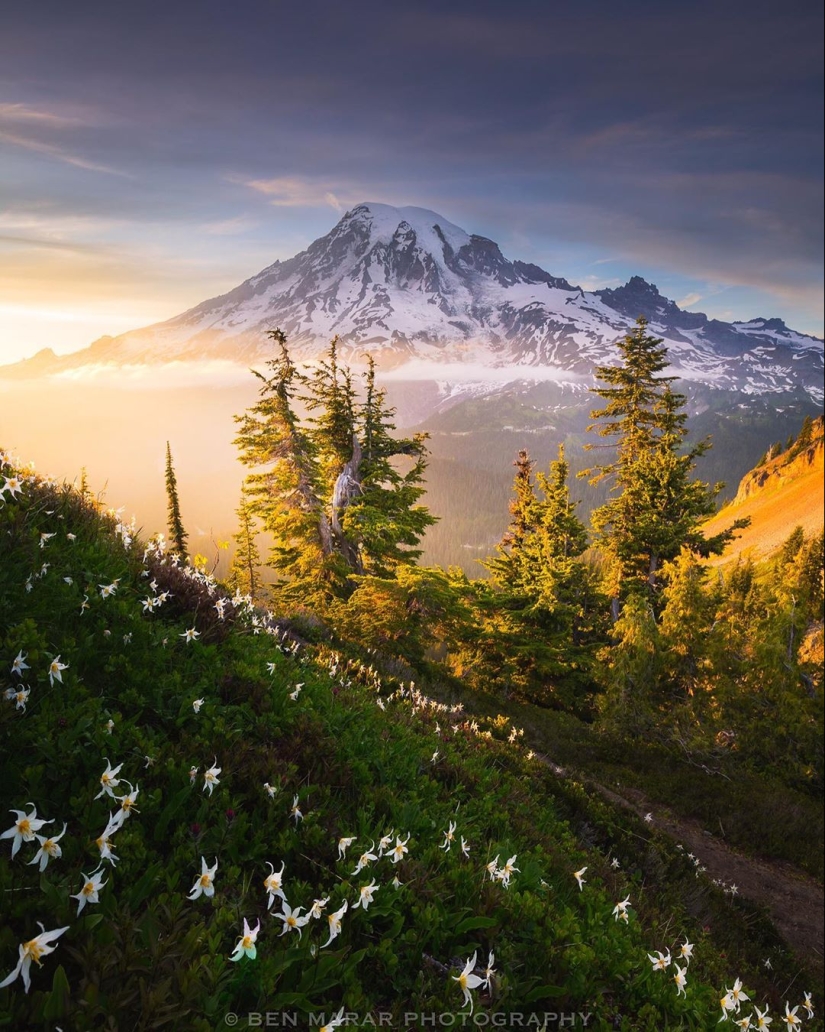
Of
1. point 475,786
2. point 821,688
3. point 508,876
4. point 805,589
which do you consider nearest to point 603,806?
point 475,786

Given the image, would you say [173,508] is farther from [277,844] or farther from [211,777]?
[277,844]

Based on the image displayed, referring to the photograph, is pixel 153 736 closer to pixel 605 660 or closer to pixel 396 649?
pixel 396 649

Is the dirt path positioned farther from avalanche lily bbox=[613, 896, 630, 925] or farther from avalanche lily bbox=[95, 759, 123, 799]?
avalanche lily bbox=[95, 759, 123, 799]

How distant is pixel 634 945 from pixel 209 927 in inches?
122

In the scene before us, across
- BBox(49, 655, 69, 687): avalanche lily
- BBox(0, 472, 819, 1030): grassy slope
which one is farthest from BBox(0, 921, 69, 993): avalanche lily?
BBox(49, 655, 69, 687): avalanche lily

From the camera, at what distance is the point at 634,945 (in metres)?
3.66

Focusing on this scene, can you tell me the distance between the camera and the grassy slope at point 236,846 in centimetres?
204

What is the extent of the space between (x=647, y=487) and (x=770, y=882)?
22.9 m

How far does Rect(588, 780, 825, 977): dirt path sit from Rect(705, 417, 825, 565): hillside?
108 feet

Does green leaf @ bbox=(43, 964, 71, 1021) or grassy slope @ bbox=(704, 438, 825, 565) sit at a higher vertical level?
green leaf @ bbox=(43, 964, 71, 1021)

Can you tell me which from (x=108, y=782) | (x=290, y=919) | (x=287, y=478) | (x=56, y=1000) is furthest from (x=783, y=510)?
(x=56, y=1000)

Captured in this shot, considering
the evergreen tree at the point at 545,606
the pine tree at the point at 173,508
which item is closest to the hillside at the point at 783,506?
the evergreen tree at the point at 545,606

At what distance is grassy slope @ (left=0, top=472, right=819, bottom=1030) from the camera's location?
204 cm

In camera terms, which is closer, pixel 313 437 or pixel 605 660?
pixel 605 660
